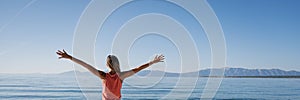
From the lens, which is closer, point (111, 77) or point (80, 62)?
point (80, 62)

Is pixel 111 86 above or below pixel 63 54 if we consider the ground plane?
below

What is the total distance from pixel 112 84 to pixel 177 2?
5.42 m

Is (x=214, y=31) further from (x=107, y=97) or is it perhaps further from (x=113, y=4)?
(x=107, y=97)

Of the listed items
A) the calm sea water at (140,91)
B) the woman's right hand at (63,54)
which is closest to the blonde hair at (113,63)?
the woman's right hand at (63,54)

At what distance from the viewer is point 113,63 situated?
5684 mm

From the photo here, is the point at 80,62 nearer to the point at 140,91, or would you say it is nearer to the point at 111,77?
the point at 111,77

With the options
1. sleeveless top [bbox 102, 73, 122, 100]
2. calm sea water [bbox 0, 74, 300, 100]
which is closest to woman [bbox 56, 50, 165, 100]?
sleeveless top [bbox 102, 73, 122, 100]

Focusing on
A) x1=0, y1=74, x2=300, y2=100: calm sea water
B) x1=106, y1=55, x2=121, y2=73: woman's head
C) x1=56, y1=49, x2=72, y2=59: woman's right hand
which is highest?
x1=0, y1=74, x2=300, y2=100: calm sea water

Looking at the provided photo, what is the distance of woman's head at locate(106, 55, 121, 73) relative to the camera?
18.6ft

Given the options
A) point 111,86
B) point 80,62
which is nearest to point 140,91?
point 111,86

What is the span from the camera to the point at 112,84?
5.81m

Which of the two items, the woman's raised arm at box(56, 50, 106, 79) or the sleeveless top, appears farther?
the sleeveless top

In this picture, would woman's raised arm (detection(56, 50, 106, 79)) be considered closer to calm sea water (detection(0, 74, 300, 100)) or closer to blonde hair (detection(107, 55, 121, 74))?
blonde hair (detection(107, 55, 121, 74))

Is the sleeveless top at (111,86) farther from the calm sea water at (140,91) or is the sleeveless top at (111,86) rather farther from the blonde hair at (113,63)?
the calm sea water at (140,91)
